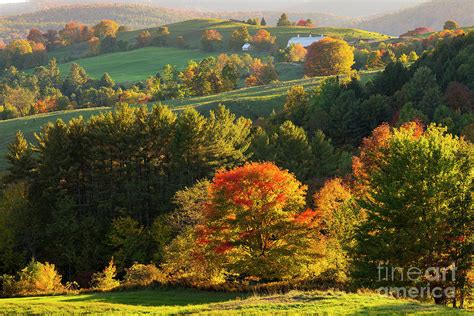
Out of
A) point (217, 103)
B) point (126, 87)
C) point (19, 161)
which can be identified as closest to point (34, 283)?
point (19, 161)

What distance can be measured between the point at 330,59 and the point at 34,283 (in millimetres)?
123276

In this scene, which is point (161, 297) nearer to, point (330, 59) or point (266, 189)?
point (266, 189)

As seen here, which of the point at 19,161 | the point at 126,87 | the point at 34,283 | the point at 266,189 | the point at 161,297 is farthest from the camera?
the point at 126,87

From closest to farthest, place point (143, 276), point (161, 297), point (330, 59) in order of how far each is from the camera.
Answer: point (161, 297) < point (143, 276) < point (330, 59)

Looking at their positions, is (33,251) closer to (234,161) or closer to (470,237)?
(234,161)

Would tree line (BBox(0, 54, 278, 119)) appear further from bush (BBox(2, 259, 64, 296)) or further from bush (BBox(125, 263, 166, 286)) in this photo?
bush (BBox(125, 263, 166, 286))

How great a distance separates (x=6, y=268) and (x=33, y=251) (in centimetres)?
396

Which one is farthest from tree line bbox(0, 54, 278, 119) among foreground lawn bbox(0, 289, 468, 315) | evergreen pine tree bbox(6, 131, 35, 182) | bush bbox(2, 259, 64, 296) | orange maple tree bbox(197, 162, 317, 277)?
foreground lawn bbox(0, 289, 468, 315)

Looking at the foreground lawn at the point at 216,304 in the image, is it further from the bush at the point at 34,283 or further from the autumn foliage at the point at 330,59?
the autumn foliage at the point at 330,59

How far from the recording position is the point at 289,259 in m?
45.5

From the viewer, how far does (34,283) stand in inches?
1887

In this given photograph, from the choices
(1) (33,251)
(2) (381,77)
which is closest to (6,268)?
(1) (33,251)

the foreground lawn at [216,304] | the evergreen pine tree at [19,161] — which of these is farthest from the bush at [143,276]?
the evergreen pine tree at [19,161]

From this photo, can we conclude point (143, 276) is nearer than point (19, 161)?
Yes
